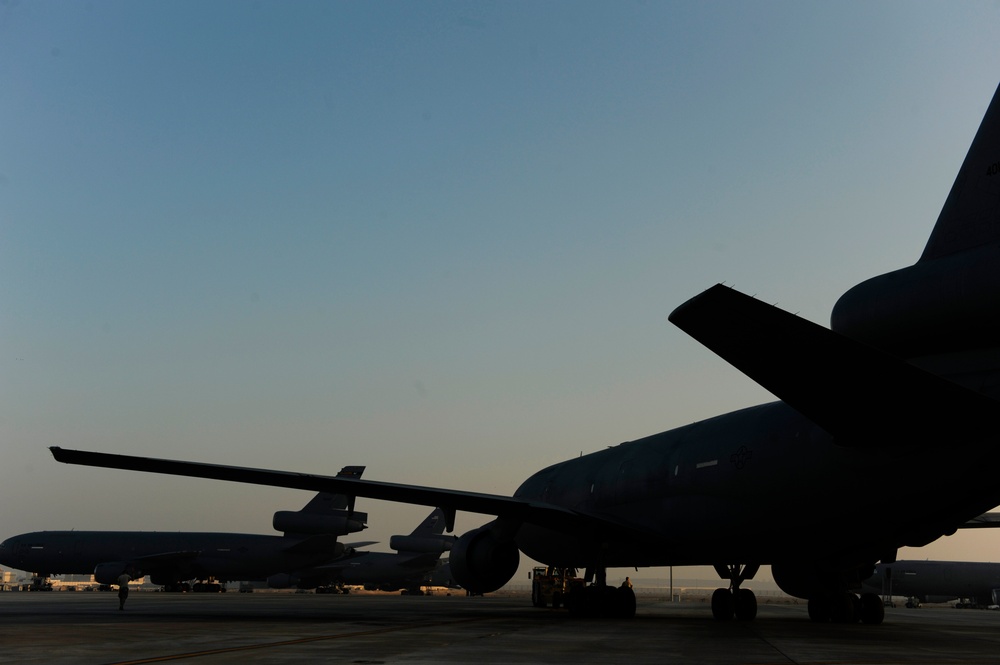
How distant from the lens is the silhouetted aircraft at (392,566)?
67625 mm

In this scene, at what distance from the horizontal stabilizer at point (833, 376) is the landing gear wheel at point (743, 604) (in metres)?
10.3

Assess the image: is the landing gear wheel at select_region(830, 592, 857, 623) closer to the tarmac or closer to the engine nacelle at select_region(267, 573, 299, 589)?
the tarmac

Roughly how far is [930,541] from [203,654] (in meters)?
12.9


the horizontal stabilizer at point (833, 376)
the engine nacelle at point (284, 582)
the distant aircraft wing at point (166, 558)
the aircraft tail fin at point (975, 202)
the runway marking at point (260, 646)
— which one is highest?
the aircraft tail fin at point (975, 202)

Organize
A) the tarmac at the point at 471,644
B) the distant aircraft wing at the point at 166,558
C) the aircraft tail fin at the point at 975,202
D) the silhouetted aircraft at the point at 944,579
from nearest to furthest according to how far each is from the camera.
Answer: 1. the tarmac at the point at 471,644
2. the aircraft tail fin at the point at 975,202
3. the distant aircraft wing at the point at 166,558
4. the silhouetted aircraft at the point at 944,579

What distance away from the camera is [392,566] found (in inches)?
2805

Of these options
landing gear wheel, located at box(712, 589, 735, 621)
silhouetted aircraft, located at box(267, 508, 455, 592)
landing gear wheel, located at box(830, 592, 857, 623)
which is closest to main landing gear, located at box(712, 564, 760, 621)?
landing gear wheel, located at box(712, 589, 735, 621)

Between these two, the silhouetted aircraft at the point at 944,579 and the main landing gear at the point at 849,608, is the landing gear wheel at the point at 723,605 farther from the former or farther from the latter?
the silhouetted aircraft at the point at 944,579

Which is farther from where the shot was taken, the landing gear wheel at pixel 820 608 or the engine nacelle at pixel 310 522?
the engine nacelle at pixel 310 522

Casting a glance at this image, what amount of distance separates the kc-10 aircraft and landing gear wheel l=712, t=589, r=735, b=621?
35 mm

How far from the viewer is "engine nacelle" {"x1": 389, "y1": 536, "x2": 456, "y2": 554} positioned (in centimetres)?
6738

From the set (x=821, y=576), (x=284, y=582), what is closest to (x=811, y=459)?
(x=821, y=576)

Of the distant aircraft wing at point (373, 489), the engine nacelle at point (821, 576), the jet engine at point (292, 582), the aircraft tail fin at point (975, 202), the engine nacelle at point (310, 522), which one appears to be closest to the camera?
the aircraft tail fin at point (975, 202)

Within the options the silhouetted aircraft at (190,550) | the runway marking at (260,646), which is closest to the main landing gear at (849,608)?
the runway marking at (260,646)
